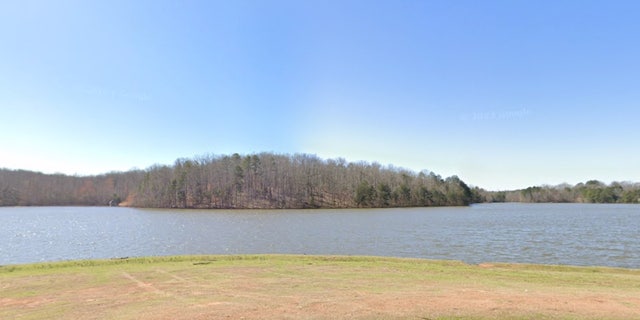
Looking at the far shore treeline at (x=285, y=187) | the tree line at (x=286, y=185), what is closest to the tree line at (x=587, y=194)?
the far shore treeline at (x=285, y=187)

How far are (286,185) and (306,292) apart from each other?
Result: 12331 centimetres

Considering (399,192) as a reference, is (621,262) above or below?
below

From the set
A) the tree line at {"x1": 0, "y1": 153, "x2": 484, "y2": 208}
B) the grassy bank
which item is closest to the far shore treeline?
the tree line at {"x1": 0, "y1": 153, "x2": 484, "y2": 208}

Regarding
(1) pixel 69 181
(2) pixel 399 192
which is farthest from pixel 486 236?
(1) pixel 69 181

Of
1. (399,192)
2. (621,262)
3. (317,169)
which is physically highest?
(317,169)

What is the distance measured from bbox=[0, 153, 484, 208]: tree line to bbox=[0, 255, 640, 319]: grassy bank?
109 metres

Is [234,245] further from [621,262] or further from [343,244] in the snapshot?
[621,262]

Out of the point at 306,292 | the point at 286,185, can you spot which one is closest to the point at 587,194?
the point at 286,185

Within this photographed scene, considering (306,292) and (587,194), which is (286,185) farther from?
(587,194)

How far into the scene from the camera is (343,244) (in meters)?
29.5

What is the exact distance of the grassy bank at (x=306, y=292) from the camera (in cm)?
877

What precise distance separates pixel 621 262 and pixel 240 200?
376ft

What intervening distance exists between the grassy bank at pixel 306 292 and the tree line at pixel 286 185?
358 feet

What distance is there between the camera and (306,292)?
11.2 metres
